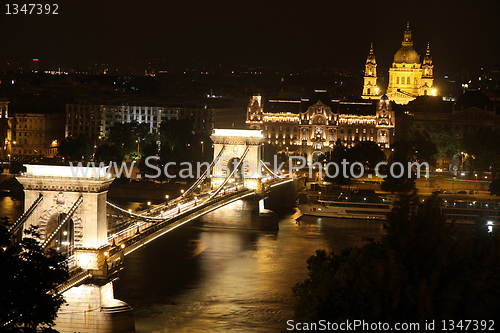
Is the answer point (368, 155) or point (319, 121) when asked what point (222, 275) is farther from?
point (319, 121)

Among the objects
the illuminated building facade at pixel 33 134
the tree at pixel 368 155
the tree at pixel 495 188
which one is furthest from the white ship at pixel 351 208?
the illuminated building facade at pixel 33 134

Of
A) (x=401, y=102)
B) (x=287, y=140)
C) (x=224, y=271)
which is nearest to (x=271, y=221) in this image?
(x=224, y=271)

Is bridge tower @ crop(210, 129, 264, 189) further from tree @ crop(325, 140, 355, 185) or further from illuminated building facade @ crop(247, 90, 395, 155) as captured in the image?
illuminated building facade @ crop(247, 90, 395, 155)

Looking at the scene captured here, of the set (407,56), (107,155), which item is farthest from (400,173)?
(407,56)

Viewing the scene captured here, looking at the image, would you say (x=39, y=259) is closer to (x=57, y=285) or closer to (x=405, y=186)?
(x=57, y=285)

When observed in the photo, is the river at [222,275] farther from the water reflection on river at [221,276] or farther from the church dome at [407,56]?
the church dome at [407,56]

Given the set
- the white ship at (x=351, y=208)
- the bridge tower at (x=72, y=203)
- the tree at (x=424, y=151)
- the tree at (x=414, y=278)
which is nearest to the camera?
the tree at (x=414, y=278)
